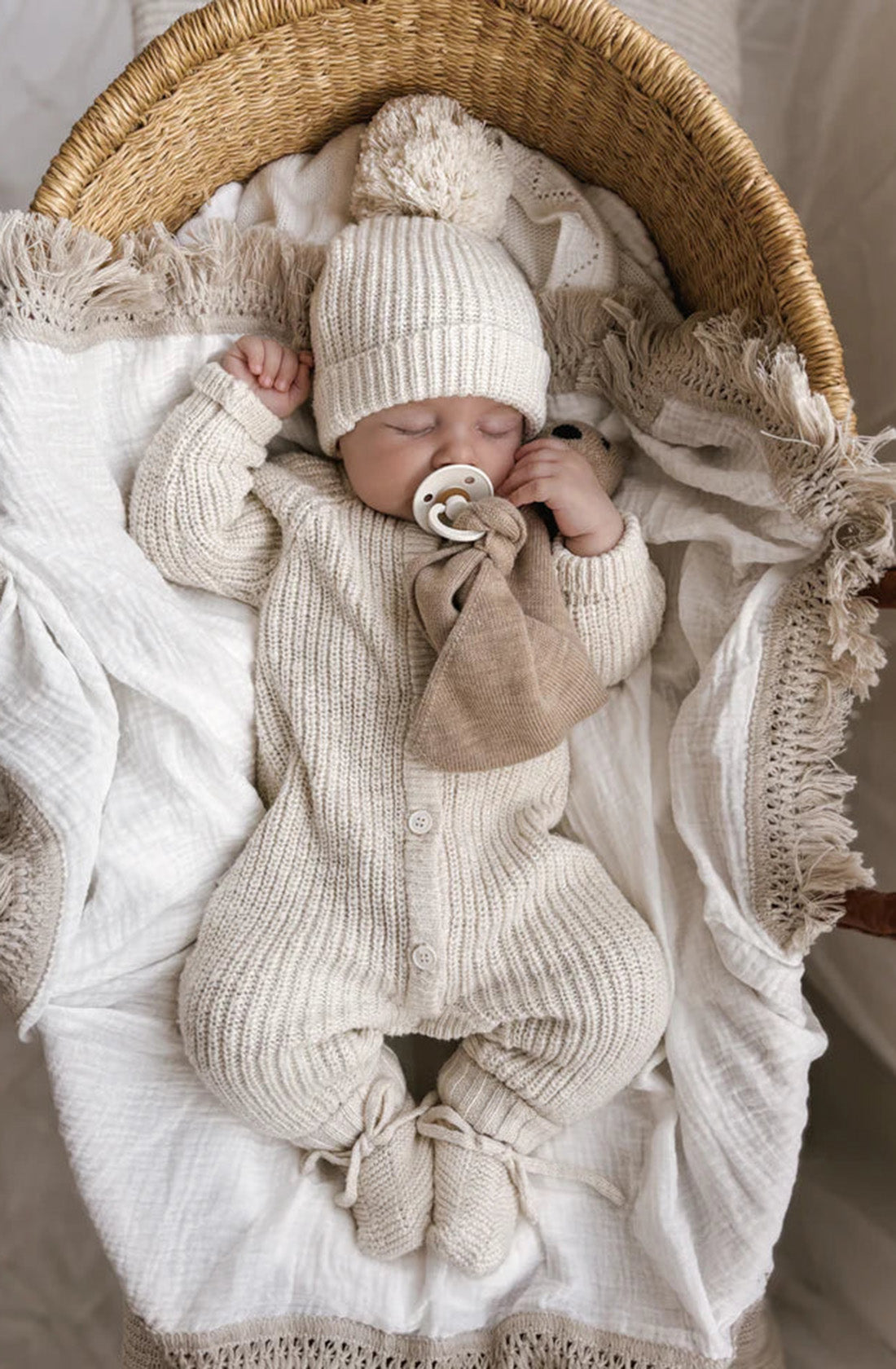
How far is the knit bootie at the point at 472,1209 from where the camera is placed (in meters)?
0.96

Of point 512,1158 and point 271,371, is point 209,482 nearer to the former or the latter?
point 271,371

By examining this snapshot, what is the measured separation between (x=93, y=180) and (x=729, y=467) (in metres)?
0.65

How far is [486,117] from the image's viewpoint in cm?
118

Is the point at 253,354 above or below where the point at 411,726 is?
above

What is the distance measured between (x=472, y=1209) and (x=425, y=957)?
217mm

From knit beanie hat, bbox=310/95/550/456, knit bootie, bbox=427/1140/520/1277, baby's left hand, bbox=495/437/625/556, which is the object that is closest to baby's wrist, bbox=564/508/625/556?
baby's left hand, bbox=495/437/625/556

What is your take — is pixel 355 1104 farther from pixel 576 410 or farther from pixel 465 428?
pixel 576 410

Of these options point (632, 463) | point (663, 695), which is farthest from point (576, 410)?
point (663, 695)

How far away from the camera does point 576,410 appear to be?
Answer: 1173 mm

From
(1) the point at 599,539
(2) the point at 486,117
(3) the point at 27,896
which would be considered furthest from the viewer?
(2) the point at 486,117

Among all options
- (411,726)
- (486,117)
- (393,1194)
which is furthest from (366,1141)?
(486,117)

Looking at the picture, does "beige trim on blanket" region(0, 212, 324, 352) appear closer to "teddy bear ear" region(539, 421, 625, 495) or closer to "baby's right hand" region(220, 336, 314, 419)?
"baby's right hand" region(220, 336, 314, 419)

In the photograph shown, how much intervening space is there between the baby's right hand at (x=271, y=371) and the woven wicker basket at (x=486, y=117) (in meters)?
0.16

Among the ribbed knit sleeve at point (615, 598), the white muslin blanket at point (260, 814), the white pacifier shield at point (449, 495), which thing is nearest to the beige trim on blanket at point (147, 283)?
the white muslin blanket at point (260, 814)
